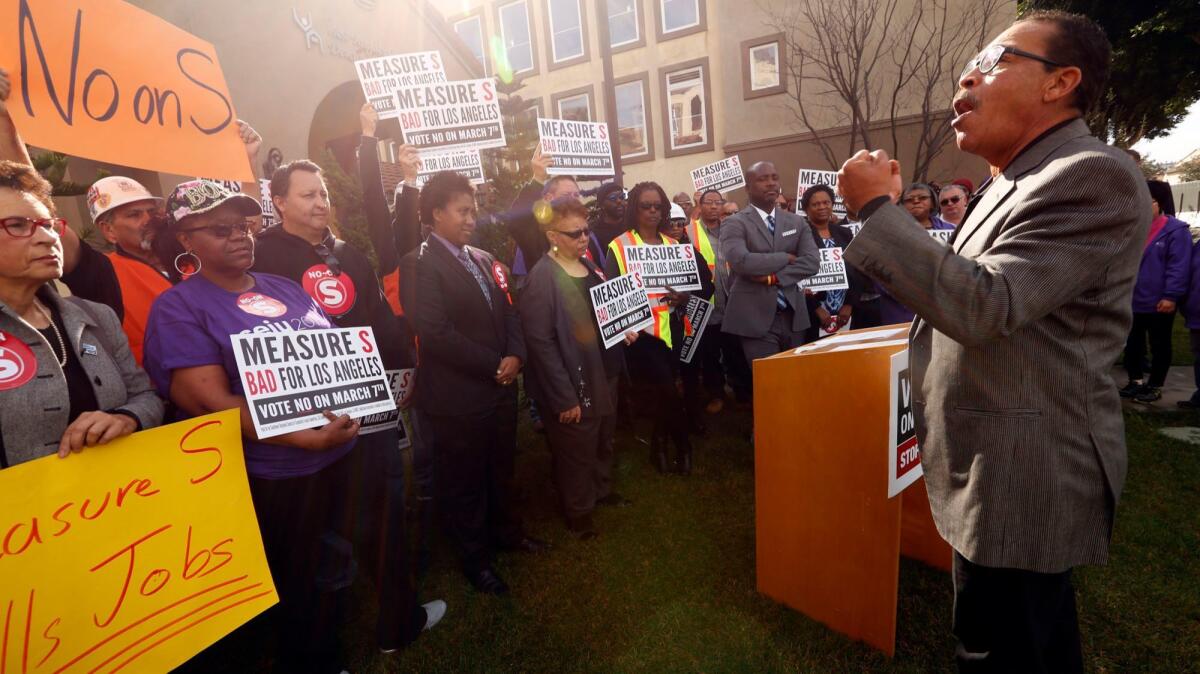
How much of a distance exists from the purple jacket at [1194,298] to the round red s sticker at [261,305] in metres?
7.85

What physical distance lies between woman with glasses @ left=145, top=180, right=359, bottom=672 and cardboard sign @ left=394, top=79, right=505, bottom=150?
360 cm

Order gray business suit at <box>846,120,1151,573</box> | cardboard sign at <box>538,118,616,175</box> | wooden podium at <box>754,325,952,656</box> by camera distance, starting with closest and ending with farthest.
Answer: gray business suit at <box>846,120,1151,573</box> → wooden podium at <box>754,325,952,656</box> → cardboard sign at <box>538,118,616,175</box>

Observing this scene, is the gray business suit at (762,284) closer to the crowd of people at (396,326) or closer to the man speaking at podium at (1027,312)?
the crowd of people at (396,326)

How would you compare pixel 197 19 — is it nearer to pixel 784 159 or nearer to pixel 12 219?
pixel 12 219

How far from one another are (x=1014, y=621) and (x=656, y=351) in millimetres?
3089

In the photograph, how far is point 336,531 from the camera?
2633 mm

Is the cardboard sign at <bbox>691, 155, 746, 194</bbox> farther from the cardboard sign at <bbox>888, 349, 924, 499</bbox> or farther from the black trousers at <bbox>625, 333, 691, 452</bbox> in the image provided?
the cardboard sign at <bbox>888, 349, 924, 499</bbox>

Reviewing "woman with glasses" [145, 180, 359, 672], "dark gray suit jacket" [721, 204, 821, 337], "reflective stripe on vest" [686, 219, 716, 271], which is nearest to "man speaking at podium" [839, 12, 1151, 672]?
"woman with glasses" [145, 180, 359, 672]

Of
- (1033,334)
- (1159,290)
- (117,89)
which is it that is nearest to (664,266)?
(1033,334)

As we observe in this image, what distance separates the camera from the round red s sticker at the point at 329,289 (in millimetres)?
2953

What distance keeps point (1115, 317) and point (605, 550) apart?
3.04 metres

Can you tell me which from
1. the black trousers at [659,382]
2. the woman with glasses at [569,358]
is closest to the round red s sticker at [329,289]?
the woman with glasses at [569,358]

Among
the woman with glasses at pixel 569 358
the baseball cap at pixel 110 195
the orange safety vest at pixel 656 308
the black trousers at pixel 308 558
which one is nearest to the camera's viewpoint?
the black trousers at pixel 308 558

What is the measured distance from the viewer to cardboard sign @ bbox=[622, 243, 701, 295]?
448cm
